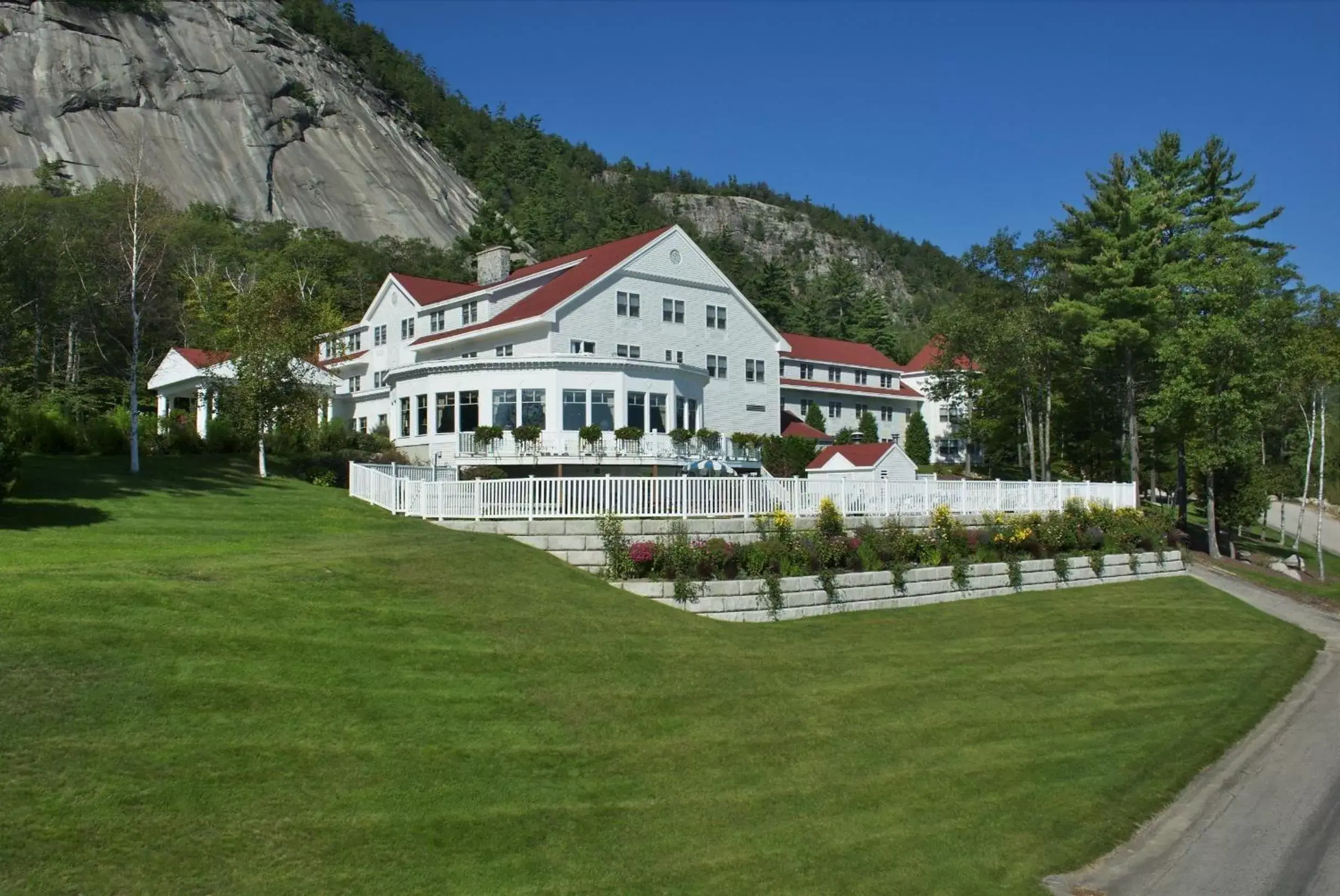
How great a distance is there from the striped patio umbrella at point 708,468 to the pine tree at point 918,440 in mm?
31805

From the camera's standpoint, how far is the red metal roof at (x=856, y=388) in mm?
57938

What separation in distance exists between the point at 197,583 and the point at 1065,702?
11.8 metres

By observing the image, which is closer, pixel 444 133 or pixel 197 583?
pixel 197 583

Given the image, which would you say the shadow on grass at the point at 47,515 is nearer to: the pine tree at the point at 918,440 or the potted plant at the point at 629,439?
the potted plant at the point at 629,439

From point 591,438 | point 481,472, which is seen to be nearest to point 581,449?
point 591,438

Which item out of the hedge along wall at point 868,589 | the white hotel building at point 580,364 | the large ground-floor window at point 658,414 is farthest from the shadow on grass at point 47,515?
the large ground-floor window at point 658,414

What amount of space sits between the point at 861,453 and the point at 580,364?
10659mm

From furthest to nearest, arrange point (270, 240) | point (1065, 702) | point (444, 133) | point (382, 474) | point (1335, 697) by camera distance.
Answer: point (444, 133), point (270, 240), point (382, 474), point (1335, 697), point (1065, 702)

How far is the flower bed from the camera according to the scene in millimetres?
17203

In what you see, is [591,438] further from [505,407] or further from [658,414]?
[658,414]

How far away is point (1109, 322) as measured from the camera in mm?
42562

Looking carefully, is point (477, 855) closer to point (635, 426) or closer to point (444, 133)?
point (635, 426)

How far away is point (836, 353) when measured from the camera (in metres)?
62.4

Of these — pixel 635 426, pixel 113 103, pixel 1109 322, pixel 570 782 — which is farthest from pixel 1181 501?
pixel 113 103
